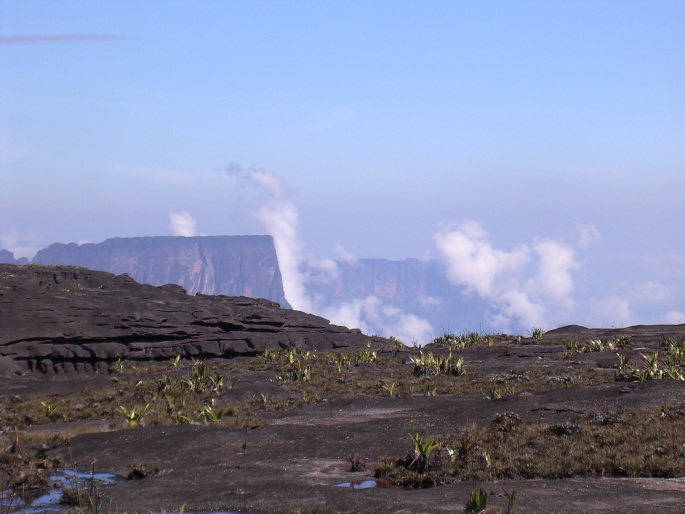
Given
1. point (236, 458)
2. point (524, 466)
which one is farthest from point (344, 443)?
point (524, 466)

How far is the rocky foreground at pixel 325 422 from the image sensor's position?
42.8 feet

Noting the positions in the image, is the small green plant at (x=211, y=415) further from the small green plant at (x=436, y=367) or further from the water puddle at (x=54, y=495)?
the small green plant at (x=436, y=367)

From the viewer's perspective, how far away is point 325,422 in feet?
75.8

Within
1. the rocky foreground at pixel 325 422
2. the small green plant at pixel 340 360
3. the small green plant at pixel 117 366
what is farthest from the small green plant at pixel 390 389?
the small green plant at pixel 117 366

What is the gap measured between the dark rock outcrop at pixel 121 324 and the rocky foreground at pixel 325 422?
0.53 feet

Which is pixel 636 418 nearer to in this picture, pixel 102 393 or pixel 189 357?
pixel 102 393


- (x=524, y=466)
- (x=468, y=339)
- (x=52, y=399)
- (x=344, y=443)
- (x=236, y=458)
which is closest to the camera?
(x=524, y=466)

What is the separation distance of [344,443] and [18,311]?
32.5 m

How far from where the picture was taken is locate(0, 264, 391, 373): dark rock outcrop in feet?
142

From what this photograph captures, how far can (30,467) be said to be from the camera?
15148mm

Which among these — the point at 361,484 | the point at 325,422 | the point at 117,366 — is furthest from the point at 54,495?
the point at 117,366

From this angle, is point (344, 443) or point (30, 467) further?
point (344, 443)

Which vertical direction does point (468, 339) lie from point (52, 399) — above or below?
above

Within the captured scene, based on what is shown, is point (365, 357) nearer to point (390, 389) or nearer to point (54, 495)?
point (390, 389)
